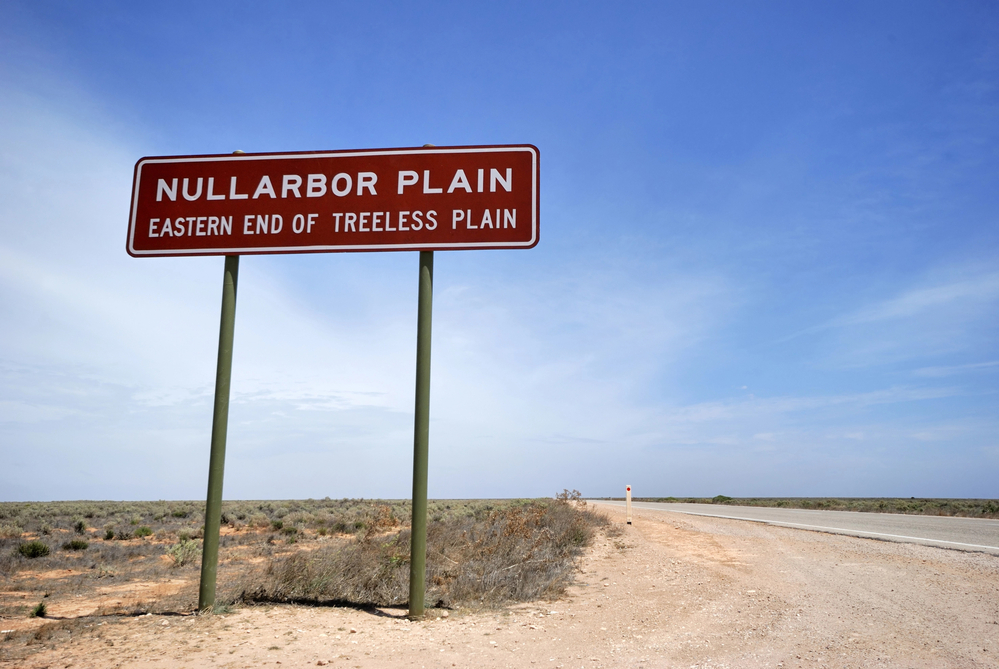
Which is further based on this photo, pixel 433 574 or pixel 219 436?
pixel 433 574

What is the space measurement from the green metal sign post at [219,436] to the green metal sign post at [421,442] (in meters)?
2.20

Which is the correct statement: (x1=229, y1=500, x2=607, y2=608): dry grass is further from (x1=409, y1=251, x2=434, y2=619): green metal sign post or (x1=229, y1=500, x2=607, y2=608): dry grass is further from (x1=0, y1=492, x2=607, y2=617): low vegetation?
(x1=409, y1=251, x2=434, y2=619): green metal sign post

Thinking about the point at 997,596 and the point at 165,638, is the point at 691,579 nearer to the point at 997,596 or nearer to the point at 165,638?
the point at 997,596

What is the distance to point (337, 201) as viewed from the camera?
25.9ft

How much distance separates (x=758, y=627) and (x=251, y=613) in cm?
543

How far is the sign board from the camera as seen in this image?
25.2 feet

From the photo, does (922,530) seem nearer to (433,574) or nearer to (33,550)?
(433,574)

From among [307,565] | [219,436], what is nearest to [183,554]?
[307,565]

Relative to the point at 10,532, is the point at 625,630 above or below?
above

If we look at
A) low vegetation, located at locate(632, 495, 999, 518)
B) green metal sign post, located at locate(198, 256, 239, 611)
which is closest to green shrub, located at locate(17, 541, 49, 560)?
green metal sign post, located at locate(198, 256, 239, 611)

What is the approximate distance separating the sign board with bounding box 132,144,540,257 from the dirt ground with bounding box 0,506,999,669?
4.25 metres

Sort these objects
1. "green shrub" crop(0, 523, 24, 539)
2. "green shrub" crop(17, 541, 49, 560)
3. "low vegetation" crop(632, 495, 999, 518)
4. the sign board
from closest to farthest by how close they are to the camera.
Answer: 1. the sign board
2. "green shrub" crop(17, 541, 49, 560)
3. "green shrub" crop(0, 523, 24, 539)
4. "low vegetation" crop(632, 495, 999, 518)

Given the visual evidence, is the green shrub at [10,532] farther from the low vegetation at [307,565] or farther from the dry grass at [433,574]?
the dry grass at [433,574]

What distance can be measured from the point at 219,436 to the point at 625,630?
5.02 meters
